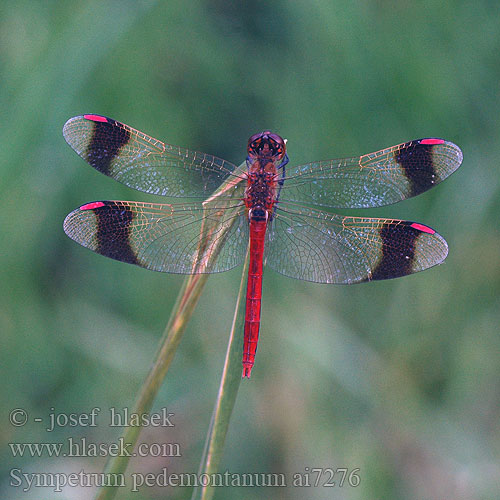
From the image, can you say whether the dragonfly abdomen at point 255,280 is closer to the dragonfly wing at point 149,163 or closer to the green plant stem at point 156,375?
the dragonfly wing at point 149,163

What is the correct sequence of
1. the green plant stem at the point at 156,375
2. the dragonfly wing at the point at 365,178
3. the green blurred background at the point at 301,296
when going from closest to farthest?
the green plant stem at the point at 156,375, the dragonfly wing at the point at 365,178, the green blurred background at the point at 301,296

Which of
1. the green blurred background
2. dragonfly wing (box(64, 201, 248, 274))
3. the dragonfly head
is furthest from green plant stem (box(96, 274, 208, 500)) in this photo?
the green blurred background

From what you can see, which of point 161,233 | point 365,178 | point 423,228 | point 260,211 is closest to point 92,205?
point 161,233

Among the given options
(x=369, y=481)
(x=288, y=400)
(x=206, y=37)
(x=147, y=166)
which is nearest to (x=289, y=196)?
(x=147, y=166)

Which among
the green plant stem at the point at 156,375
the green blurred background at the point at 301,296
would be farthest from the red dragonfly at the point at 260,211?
the green blurred background at the point at 301,296

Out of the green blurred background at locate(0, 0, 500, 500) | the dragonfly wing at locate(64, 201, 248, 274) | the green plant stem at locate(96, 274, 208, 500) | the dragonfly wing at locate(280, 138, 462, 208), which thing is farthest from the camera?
the green blurred background at locate(0, 0, 500, 500)

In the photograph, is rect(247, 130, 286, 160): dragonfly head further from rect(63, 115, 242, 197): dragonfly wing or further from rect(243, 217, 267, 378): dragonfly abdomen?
rect(243, 217, 267, 378): dragonfly abdomen
